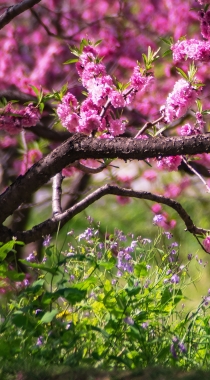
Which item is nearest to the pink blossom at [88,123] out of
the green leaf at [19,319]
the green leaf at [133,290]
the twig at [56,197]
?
the twig at [56,197]

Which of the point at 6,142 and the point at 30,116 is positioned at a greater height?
the point at 6,142

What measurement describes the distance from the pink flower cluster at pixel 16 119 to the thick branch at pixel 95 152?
0.35 m

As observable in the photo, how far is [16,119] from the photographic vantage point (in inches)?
135

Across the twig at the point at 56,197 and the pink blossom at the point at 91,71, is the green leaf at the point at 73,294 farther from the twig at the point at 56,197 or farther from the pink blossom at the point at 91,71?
the pink blossom at the point at 91,71

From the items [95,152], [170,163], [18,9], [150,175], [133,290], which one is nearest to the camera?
[133,290]

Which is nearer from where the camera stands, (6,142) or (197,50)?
(197,50)

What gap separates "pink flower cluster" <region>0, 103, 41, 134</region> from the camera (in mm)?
3373

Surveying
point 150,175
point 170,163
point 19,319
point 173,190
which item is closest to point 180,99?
point 170,163

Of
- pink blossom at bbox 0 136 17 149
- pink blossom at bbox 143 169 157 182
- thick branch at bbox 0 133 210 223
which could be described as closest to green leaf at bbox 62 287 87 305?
thick branch at bbox 0 133 210 223

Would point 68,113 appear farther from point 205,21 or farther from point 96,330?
point 96,330

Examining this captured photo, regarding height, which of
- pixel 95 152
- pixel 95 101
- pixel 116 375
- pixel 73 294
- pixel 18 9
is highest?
pixel 18 9

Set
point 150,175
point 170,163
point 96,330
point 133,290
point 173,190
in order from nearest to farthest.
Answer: point 96,330 → point 133,290 → point 170,163 → point 150,175 → point 173,190

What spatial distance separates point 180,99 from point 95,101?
447 millimetres

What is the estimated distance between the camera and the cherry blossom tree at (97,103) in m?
3.16
